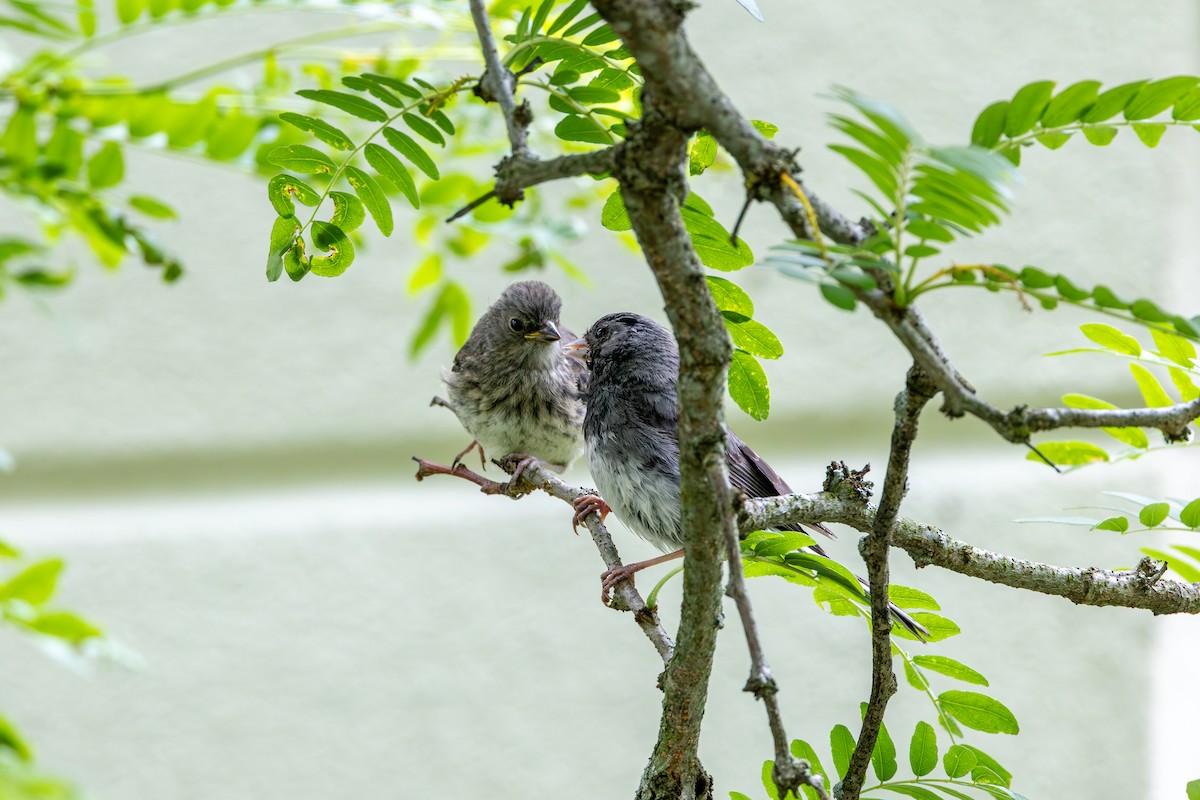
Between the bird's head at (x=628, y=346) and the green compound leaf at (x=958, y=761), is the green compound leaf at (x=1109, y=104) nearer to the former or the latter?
the green compound leaf at (x=958, y=761)

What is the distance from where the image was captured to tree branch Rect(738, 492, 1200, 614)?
1120 millimetres

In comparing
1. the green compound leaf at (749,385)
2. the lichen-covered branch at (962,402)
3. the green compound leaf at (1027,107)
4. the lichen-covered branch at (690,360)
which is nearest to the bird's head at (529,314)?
the green compound leaf at (749,385)

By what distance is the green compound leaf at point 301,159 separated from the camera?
124 cm

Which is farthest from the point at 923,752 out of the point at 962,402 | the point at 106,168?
the point at 106,168

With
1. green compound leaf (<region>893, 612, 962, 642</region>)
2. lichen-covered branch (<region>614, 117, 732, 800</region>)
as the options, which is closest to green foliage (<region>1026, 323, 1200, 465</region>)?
green compound leaf (<region>893, 612, 962, 642</region>)

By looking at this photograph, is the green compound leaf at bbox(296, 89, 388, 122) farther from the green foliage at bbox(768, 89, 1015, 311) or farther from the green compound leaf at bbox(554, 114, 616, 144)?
the green foliage at bbox(768, 89, 1015, 311)

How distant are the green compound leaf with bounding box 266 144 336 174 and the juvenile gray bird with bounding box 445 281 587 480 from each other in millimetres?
1572

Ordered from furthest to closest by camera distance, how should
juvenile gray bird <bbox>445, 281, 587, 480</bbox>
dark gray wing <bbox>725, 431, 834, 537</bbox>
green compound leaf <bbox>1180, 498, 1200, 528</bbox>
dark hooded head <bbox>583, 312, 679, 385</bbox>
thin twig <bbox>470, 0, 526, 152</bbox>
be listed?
juvenile gray bird <bbox>445, 281, 587, 480</bbox>, dark hooded head <bbox>583, 312, 679, 385</bbox>, dark gray wing <bbox>725, 431, 834, 537</bbox>, green compound leaf <bbox>1180, 498, 1200, 528</bbox>, thin twig <bbox>470, 0, 526, 152</bbox>

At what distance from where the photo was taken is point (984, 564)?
1.23m

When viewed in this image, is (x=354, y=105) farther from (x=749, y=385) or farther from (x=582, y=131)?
(x=749, y=385)

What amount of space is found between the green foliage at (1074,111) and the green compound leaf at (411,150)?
605mm

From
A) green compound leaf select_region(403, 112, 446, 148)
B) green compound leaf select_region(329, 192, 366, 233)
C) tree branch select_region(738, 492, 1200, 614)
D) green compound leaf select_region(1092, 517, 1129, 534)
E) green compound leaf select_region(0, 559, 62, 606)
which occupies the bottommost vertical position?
green compound leaf select_region(0, 559, 62, 606)

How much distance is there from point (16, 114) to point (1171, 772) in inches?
140

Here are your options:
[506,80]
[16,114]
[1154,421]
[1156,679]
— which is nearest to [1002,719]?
[1154,421]
